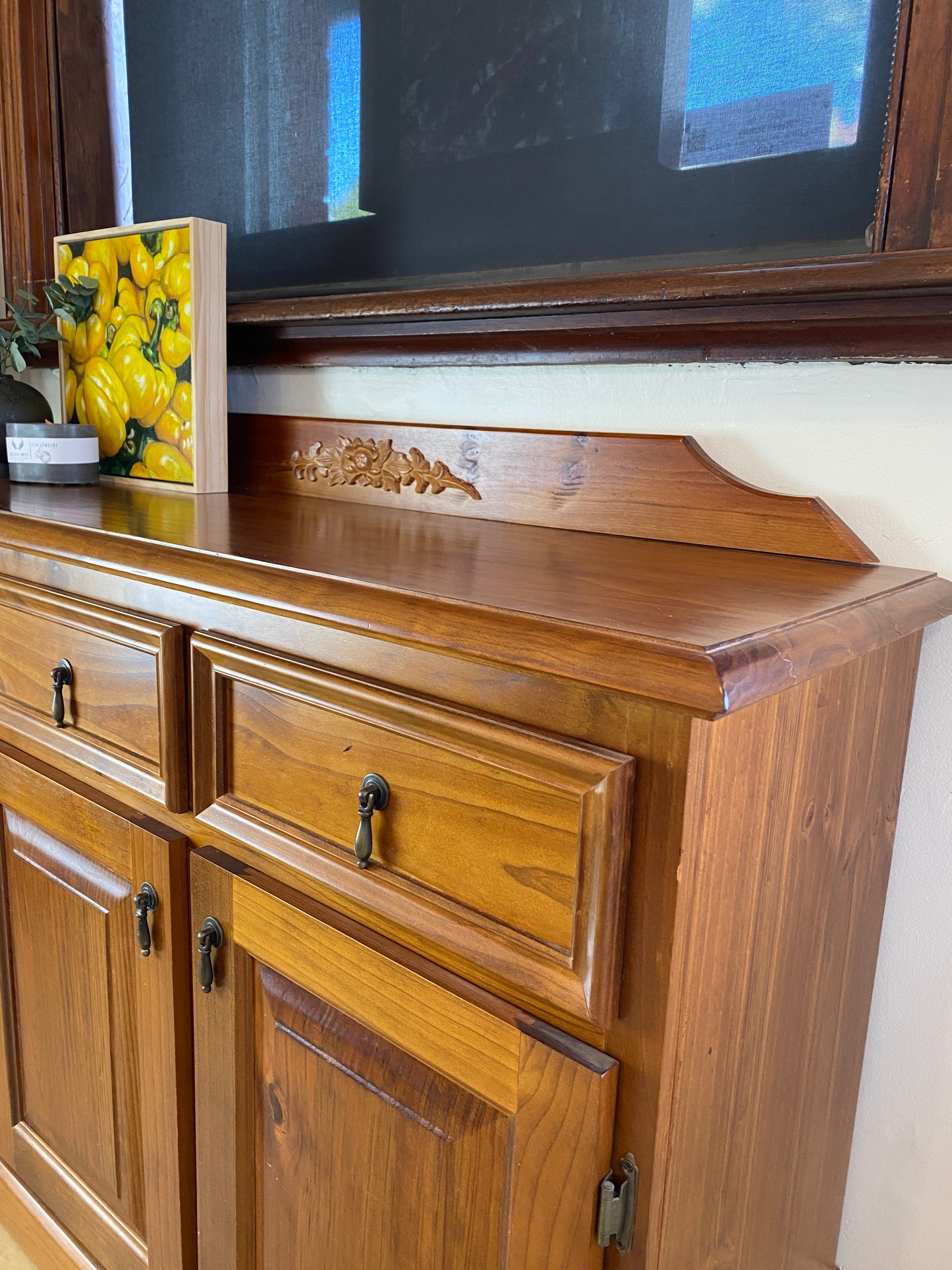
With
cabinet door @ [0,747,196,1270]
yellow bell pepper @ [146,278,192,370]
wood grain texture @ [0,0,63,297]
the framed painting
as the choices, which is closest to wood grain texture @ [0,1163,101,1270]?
cabinet door @ [0,747,196,1270]

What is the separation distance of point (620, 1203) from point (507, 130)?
28.8 inches

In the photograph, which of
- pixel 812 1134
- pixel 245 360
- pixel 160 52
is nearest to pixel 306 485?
pixel 245 360

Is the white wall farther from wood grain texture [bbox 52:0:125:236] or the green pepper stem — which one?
wood grain texture [bbox 52:0:125:236]

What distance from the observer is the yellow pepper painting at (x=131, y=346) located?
0.85m

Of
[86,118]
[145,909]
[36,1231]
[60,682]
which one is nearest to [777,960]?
[145,909]

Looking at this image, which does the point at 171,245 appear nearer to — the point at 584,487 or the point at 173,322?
the point at 173,322

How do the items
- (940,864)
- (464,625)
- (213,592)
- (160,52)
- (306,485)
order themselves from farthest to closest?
1. (160,52)
2. (306,485)
3. (940,864)
4. (213,592)
5. (464,625)

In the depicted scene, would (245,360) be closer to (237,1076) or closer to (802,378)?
(802,378)

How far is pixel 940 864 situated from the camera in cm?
62

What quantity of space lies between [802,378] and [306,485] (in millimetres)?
458

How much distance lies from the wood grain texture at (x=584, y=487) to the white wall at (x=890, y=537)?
0.13 feet

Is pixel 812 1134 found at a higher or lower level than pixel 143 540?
lower

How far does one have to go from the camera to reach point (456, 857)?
44cm

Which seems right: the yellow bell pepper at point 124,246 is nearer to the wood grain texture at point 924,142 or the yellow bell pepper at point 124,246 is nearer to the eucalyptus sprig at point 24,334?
the eucalyptus sprig at point 24,334
